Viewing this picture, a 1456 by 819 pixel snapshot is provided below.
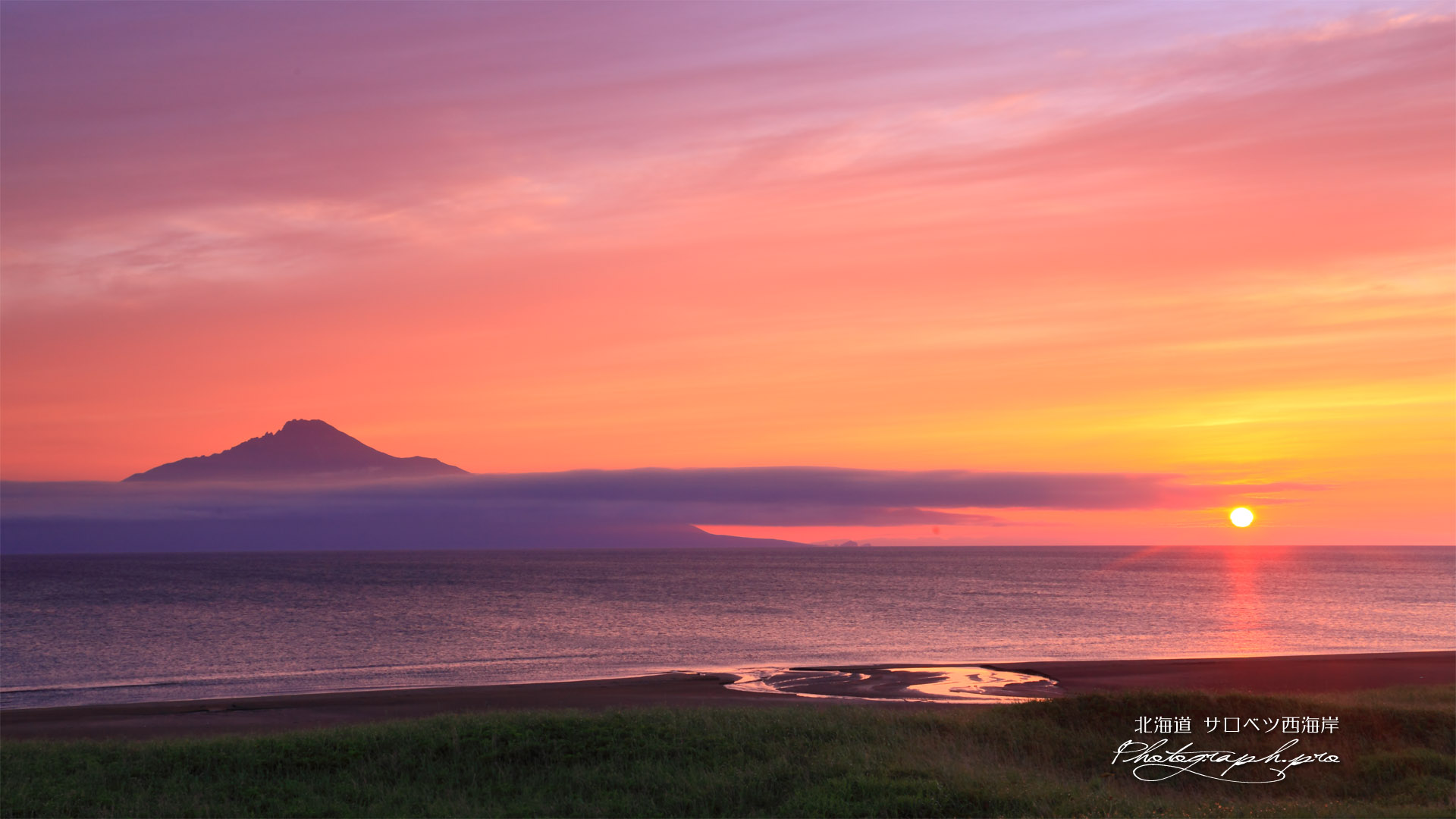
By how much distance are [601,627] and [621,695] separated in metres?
34.1

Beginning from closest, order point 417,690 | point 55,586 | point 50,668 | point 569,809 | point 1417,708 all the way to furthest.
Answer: point 569,809
point 1417,708
point 417,690
point 50,668
point 55,586

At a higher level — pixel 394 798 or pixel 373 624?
pixel 394 798

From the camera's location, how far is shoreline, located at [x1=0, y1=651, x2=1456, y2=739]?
1218 inches

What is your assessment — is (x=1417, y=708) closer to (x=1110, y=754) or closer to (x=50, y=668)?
(x=1110, y=754)

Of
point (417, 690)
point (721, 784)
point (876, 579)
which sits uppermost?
point (721, 784)

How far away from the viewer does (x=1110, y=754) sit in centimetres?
2273

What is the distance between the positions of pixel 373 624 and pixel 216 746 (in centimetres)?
5557

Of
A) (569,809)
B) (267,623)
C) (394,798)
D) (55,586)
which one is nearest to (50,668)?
(267,623)

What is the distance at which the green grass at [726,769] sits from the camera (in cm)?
1742
